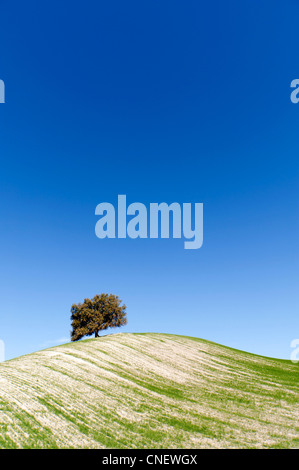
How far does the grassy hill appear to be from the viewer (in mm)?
19125

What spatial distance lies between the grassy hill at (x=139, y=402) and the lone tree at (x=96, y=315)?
16086 millimetres

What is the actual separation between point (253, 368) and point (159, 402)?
31.5 metres

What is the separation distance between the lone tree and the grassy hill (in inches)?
633

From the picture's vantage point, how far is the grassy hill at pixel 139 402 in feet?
62.7

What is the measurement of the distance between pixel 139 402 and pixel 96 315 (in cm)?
4125

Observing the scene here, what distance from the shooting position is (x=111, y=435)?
19.4m

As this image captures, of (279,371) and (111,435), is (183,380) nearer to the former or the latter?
(111,435)

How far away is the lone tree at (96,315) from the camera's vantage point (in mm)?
66188

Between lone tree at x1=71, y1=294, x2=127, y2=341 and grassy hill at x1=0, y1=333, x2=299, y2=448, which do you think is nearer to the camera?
grassy hill at x1=0, y1=333, x2=299, y2=448

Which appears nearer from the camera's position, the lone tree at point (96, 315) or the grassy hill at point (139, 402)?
the grassy hill at point (139, 402)

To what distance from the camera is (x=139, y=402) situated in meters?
27.5

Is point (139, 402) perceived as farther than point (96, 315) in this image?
No
